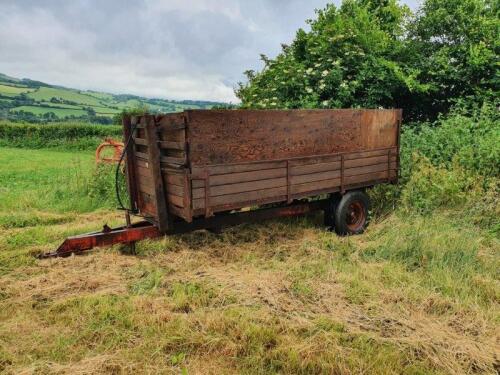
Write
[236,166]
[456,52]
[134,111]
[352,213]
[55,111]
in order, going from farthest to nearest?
[55,111]
[134,111]
[456,52]
[352,213]
[236,166]

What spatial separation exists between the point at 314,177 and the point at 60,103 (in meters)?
60.1

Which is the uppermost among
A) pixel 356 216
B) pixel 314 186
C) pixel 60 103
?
pixel 60 103

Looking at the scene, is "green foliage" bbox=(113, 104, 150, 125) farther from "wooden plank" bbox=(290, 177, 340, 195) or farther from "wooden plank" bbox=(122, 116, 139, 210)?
"wooden plank" bbox=(290, 177, 340, 195)

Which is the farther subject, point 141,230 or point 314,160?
point 314,160

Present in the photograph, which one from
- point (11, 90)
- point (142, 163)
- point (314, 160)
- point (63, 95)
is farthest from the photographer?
point (11, 90)

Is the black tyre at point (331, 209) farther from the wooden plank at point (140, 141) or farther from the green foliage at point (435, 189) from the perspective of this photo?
the wooden plank at point (140, 141)

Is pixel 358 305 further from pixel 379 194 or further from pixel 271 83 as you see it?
pixel 271 83

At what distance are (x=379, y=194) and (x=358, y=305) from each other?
3.87 meters

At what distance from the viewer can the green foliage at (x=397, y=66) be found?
10367mm

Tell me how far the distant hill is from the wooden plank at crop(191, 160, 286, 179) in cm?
3474

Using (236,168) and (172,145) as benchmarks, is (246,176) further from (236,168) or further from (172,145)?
(172,145)

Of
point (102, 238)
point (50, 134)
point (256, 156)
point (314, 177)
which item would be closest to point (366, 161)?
point (314, 177)

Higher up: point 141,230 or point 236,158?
point 236,158

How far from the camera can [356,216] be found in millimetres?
6477
